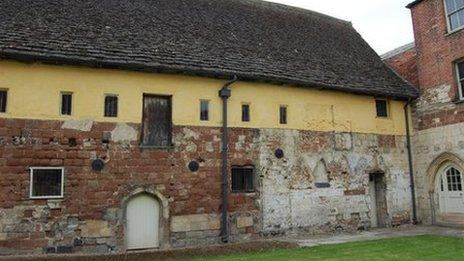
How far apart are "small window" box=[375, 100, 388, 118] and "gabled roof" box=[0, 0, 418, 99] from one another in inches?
18.3

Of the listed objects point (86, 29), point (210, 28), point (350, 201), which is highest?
point (210, 28)

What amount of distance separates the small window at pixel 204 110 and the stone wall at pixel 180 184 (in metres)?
0.39

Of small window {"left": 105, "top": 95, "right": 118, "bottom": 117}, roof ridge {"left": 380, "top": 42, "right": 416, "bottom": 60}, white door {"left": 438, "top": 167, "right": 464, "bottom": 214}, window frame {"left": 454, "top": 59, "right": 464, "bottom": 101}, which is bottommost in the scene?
white door {"left": 438, "top": 167, "right": 464, "bottom": 214}

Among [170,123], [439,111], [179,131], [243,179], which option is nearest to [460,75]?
[439,111]

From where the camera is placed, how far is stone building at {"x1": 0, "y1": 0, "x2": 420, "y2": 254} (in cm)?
1094

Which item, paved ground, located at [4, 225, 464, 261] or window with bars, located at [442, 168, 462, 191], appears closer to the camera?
paved ground, located at [4, 225, 464, 261]

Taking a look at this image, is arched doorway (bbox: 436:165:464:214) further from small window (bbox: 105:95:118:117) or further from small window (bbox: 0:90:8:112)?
small window (bbox: 0:90:8:112)

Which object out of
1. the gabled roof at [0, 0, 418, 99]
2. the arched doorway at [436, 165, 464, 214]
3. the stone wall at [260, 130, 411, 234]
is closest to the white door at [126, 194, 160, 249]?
the stone wall at [260, 130, 411, 234]

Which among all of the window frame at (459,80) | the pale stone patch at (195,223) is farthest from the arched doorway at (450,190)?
the pale stone patch at (195,223)

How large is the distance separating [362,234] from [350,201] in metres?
1.42

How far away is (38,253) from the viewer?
1046 centimetres

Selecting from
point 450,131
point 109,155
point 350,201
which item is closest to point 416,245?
point 350,201

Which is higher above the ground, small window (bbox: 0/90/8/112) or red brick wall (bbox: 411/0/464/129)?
red brick wall (bbox: 411/0/464/129)

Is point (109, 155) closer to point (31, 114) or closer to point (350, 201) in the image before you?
point (31, 114)
